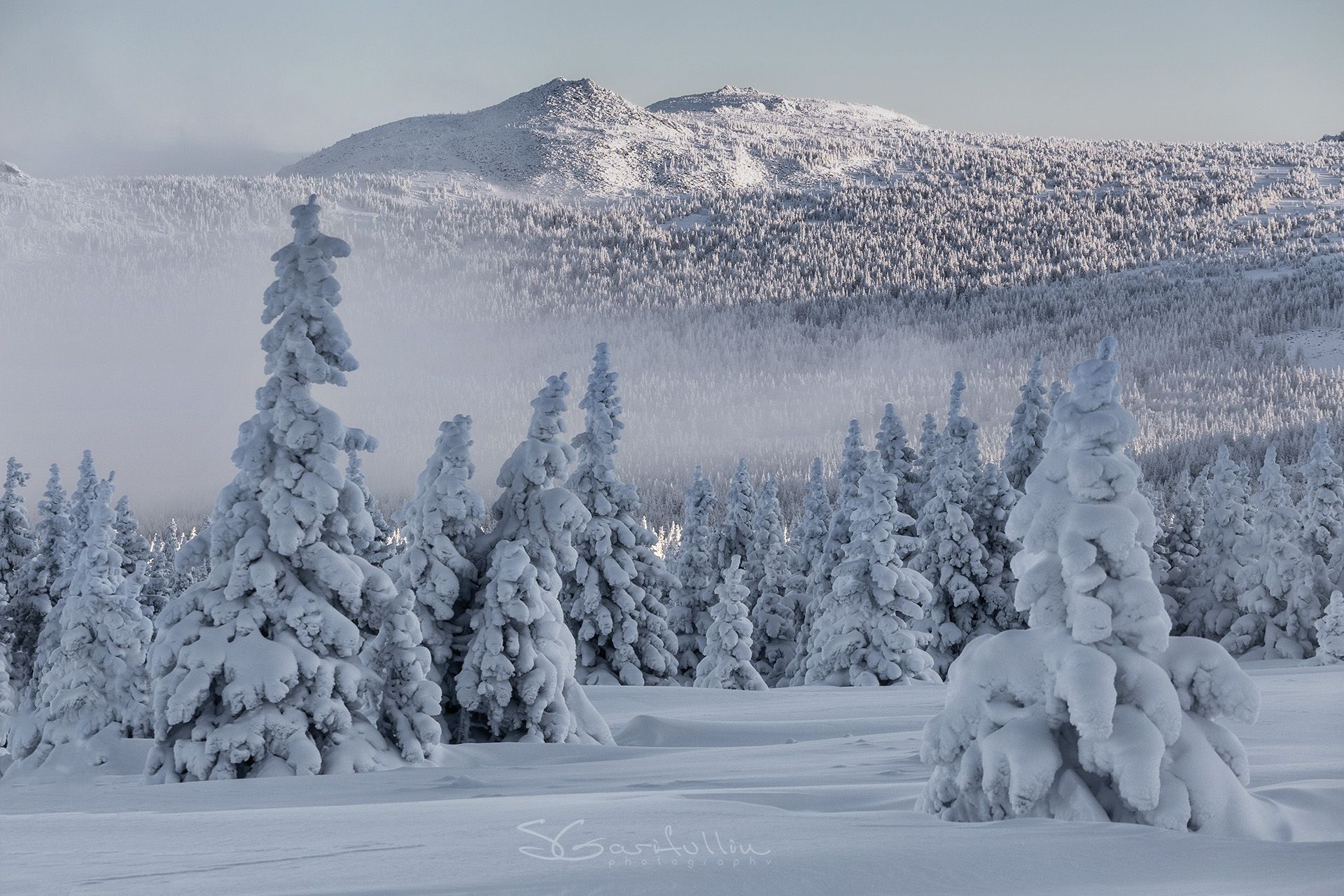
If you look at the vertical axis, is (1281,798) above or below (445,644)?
above

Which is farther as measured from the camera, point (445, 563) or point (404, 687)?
point (445, 563)

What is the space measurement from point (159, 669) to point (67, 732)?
1576 cm

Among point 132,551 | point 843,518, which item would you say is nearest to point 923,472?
point 843,518

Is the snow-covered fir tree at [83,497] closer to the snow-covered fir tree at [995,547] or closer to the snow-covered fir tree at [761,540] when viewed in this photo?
the snow-covered fir tree at [761,540]

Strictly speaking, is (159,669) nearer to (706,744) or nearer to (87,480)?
(706,744)

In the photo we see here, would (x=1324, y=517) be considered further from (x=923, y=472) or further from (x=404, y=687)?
(x=404, y=687)

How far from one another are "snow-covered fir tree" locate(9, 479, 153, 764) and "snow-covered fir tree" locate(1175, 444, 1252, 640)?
41820mm

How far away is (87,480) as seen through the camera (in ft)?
127

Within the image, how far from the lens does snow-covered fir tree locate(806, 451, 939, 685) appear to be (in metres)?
32.6

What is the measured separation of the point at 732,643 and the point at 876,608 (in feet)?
13.5

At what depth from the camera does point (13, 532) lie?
40344mm

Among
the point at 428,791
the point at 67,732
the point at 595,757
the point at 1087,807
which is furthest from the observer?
the point at 67,732

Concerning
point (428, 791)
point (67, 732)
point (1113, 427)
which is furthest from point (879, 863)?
point (67, 732)
